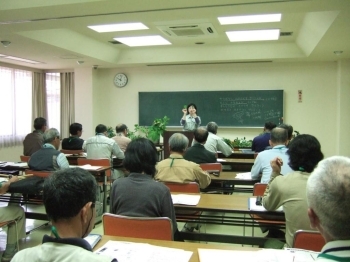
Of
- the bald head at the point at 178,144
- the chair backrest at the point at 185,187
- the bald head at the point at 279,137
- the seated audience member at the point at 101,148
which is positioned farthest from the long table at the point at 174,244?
the seated audience member at the point at 101,148

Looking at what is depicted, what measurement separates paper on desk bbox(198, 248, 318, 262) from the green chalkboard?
23.5 feet

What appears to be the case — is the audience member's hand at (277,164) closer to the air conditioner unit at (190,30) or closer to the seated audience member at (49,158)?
the seated audience member at (49,158)

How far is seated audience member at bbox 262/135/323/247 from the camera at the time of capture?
2.09m

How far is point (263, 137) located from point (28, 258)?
4922 millimetres

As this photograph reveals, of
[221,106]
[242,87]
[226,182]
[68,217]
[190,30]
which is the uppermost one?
[190,30]

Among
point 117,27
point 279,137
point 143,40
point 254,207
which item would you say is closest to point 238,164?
point 279,137

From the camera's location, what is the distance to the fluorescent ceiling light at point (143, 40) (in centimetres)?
728

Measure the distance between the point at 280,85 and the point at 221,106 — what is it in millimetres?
1577

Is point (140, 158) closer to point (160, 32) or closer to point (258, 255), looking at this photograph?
point (258, 255)

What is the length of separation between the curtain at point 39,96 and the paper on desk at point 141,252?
8.44 m

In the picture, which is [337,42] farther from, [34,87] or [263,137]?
[34,87]

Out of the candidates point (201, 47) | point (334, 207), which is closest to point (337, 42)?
point (201, 47)

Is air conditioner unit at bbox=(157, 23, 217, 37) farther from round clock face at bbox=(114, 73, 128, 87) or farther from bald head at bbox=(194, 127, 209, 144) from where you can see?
round clock face at bbox=(114, 73, 128, 87)

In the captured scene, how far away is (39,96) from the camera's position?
31.1 ft
